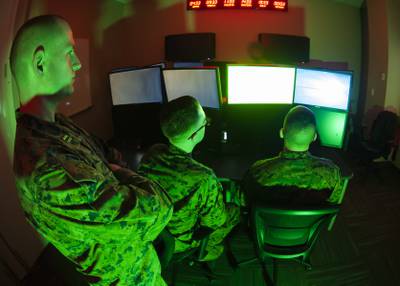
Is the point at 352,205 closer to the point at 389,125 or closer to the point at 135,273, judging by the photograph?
the point at 389,125

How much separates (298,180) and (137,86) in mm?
1768

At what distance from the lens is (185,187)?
1.35m

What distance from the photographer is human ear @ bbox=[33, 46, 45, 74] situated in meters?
0.73

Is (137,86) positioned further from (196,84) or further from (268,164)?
(268,164)

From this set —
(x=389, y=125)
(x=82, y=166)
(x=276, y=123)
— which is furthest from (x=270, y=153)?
(x=389, y=125)

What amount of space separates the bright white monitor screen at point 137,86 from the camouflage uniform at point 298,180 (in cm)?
143

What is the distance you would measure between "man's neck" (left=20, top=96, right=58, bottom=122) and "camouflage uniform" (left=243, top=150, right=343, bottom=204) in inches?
41.6

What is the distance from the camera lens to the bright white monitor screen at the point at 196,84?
217 cm

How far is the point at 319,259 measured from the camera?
2199 mm

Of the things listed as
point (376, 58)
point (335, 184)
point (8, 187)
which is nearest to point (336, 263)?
point (335, 184)

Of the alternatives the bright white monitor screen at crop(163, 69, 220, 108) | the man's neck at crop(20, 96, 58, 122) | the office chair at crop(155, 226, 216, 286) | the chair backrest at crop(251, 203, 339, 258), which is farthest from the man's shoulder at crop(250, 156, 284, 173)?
the man's neck at crop(20, 96, 58, 122)

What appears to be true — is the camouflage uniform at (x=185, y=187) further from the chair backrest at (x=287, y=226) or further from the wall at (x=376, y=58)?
the wall at (x=376, y=58)

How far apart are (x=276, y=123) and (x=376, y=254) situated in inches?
51.7

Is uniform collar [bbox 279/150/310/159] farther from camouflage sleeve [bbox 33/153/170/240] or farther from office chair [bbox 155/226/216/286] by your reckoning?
camouflage sleeve [bbox 33/153/170/240]
